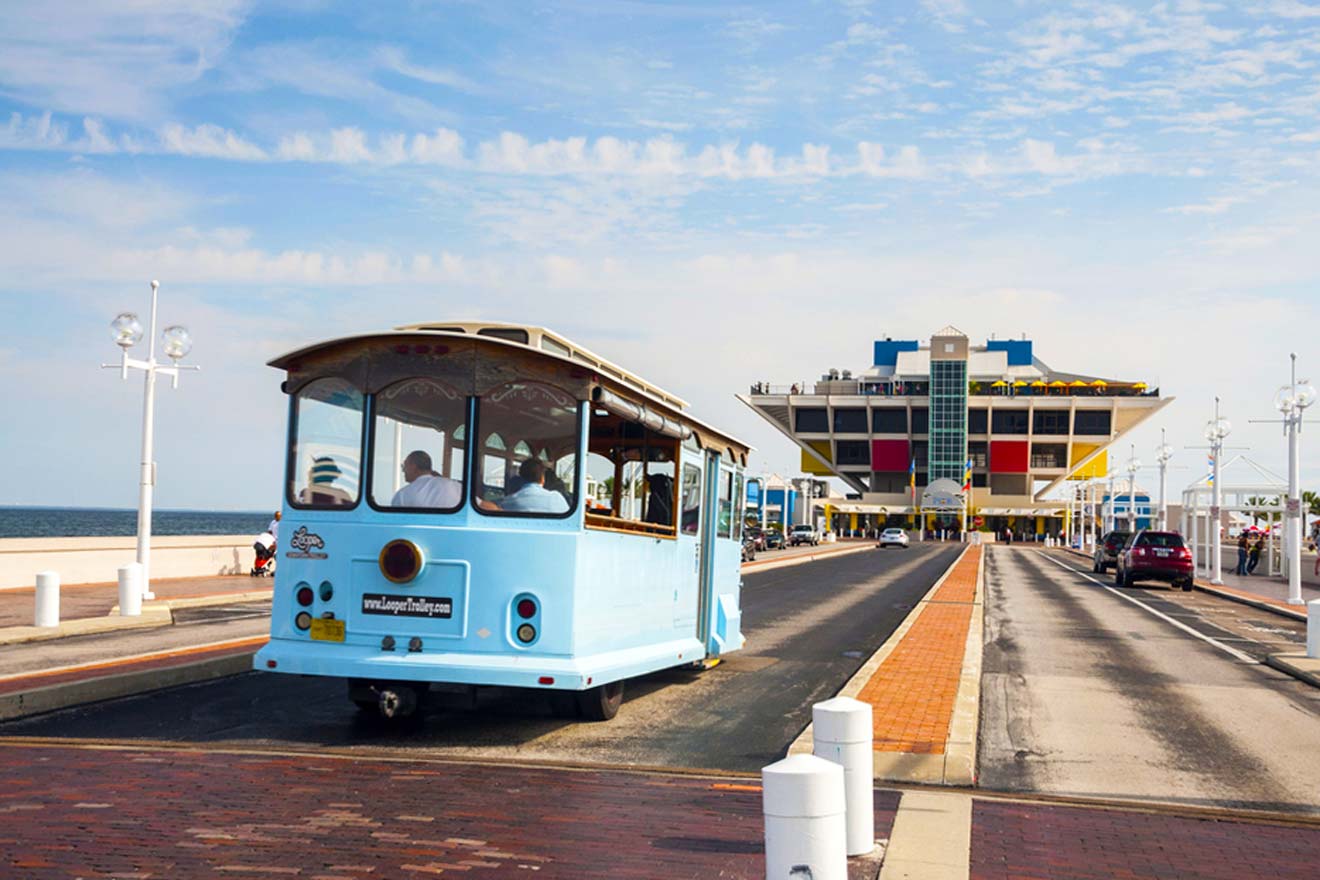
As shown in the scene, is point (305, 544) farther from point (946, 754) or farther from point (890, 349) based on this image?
point (890, 349)

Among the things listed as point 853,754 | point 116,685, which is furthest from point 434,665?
point 116,685

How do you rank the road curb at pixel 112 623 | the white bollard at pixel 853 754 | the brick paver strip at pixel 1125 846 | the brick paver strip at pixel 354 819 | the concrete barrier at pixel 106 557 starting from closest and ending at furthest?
the brick paver strip at pixel 354 819 < the brick paver strip at pixel 1125 846 < the white bollard at pixel 853 754 < the road curb at pixel 112 623 < the concrete barrier at pixel 106 557

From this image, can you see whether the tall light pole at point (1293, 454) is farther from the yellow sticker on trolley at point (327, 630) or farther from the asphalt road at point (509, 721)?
the yellow sticker on trolley at point (327, 630)

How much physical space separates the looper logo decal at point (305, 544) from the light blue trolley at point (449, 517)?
1cm

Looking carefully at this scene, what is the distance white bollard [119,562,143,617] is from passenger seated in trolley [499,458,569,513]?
1093 centimetres

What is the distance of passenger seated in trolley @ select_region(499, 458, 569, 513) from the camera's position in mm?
9602

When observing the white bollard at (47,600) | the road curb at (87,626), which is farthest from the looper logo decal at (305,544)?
the white bollard at (47,600)

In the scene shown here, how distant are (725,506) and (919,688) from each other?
2.70 meters

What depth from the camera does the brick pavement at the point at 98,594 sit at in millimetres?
19703

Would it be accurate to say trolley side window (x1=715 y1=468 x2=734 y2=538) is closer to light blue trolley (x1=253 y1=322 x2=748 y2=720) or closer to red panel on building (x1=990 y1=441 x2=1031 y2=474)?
light blue trolley (x1=253 y1=322 x2=748 y2=720)

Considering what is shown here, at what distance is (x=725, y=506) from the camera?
13.6 meters

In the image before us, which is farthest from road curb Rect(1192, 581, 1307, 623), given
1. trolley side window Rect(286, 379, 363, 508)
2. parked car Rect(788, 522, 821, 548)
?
parked car Rect(788, 522, 821, 548)

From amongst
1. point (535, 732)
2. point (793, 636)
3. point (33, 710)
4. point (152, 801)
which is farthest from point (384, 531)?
point (793, 636)

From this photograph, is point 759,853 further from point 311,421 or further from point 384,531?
point 311,421
